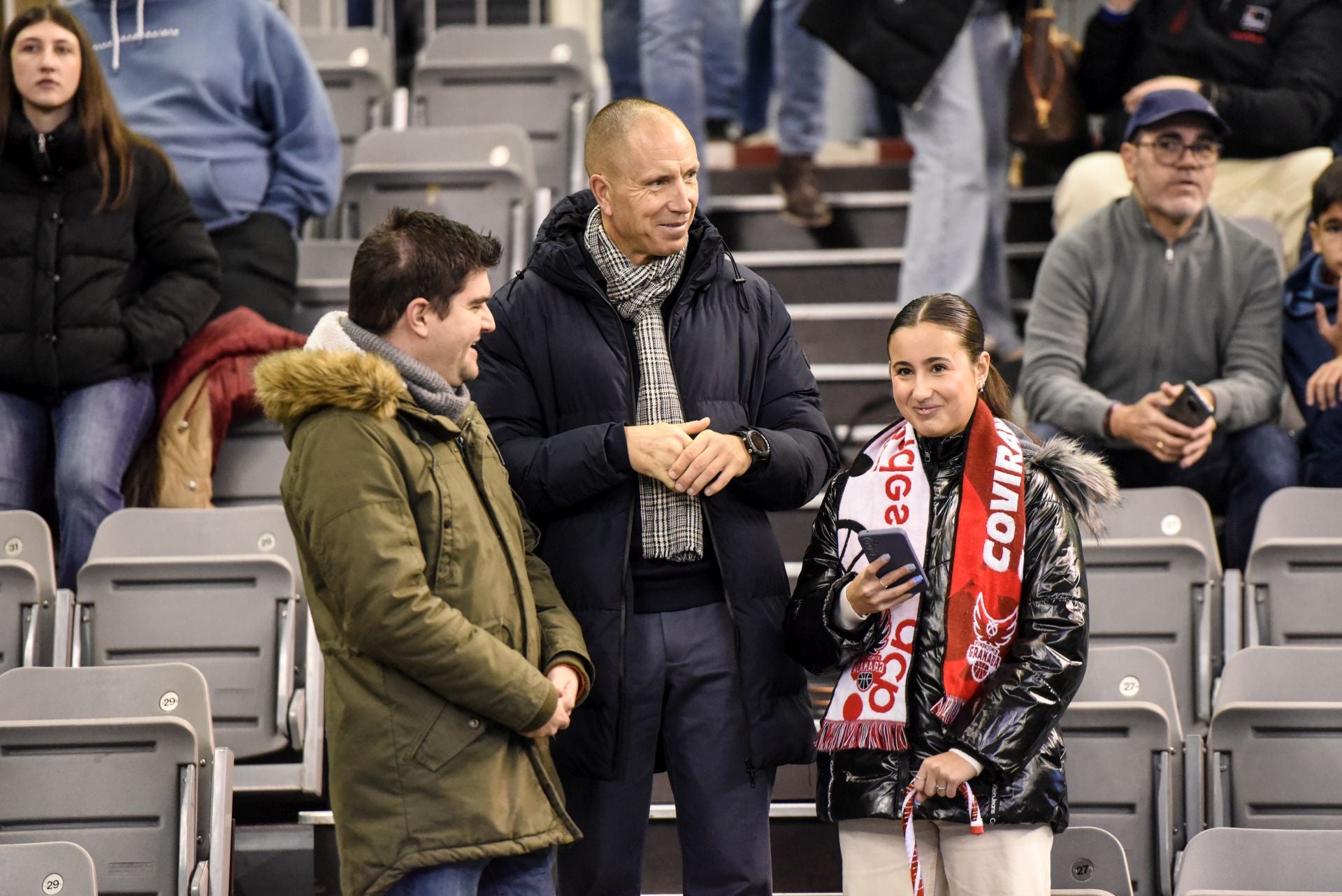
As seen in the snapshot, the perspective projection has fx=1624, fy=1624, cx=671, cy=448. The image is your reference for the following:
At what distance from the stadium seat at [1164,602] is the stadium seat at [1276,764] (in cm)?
47

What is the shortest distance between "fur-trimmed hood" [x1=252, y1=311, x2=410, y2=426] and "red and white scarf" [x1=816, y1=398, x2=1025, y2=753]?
757 millimetres

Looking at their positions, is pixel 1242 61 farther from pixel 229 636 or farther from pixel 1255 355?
pixel 229 636

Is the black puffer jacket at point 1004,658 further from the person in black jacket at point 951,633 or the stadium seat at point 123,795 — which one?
the stadium seat at point 123,795

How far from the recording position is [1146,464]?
13.2ft

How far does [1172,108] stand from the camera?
396cm

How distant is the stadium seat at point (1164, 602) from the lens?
11.4ft

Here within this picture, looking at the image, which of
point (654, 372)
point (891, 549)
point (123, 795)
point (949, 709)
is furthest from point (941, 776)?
point (123, 795)

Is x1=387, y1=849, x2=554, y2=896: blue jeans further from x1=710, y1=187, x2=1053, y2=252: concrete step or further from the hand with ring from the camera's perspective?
x1=710, y1=187, x2=1053, y2=252: concrete step

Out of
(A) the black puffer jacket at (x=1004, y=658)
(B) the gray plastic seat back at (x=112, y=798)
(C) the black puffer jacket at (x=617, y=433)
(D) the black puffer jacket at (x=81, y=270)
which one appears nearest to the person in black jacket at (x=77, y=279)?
(D) the black puffer jacket at (x=81, y=270)

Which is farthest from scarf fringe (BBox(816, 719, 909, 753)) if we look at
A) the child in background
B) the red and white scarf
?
the child in background

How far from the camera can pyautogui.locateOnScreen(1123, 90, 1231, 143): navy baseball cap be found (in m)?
3.95

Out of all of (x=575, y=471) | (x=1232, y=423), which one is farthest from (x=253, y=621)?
(x=1232, y=423)

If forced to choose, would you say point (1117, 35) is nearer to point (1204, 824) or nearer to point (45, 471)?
point (1204, 824)

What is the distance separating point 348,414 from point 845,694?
86 cm
